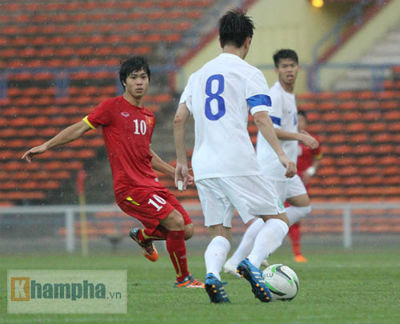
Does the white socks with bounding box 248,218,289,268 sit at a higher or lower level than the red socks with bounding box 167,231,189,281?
higher

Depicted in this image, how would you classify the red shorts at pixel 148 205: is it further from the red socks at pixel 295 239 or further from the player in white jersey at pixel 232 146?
the red socks at pixel 295 239

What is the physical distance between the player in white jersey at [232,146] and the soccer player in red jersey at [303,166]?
5.27m

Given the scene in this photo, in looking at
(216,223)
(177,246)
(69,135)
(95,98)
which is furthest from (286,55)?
(95,98)

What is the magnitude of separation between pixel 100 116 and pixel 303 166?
18.0 ft

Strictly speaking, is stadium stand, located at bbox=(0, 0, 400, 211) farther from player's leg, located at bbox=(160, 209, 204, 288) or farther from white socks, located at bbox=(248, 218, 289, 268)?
white socks, located at bbox=(248, 218, 289, 268)

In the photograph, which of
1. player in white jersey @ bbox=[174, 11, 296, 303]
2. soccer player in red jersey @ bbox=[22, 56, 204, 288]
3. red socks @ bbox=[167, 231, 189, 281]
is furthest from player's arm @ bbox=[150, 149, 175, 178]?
player in white jersey @ bbox=[174, 11, 296, 303]

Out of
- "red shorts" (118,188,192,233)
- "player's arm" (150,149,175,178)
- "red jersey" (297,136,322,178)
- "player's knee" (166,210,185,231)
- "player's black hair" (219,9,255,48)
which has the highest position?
"player's black hair" (219,9,255,48)

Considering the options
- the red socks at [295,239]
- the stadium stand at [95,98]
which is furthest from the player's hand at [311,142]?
the stadium stand at [95,98]

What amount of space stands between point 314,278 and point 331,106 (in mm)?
10930

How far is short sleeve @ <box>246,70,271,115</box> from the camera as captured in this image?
6367 millimetres

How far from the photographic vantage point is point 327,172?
739 inches

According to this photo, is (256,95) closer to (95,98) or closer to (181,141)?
(181,141)

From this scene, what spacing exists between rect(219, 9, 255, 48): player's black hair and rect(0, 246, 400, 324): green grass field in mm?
1849

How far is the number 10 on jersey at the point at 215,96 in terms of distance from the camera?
21.2 feet
